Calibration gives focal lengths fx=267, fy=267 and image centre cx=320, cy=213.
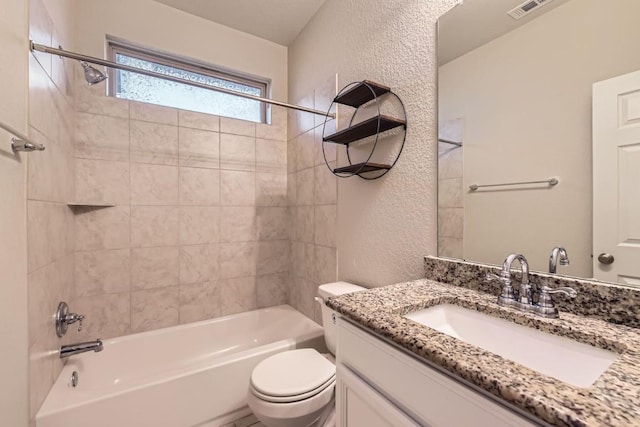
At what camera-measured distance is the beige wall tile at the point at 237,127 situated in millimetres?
2109

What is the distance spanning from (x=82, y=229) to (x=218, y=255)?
0.85 m

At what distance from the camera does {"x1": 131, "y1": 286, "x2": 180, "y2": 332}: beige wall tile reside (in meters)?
1.85

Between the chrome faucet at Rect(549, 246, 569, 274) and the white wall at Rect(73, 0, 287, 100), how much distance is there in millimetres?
2252

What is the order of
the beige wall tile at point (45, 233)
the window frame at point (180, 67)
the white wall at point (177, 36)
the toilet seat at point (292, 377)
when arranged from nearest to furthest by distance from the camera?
1. the beige wall tile at point (45, 233)
2. the toilet seat at point (292, 377)
3. the white wall at point (177, 36)
4. the window frame at point (180, 67)

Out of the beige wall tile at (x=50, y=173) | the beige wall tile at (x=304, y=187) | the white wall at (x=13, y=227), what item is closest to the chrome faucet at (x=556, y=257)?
the beige wall tile at (x=304, y=187)

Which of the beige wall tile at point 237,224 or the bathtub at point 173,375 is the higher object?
the beige wall tile at point 237,224

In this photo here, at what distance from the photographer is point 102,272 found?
68.9 inches

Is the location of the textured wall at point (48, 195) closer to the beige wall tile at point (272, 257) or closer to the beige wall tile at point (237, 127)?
the beige wall tile at point (237, 127)

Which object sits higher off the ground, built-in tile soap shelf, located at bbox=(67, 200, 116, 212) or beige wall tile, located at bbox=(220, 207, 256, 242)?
built-in tile soap shelf, located at bbox=(67, 200, 116, 212)

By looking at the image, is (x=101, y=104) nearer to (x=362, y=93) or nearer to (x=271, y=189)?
(x=271, y=189)

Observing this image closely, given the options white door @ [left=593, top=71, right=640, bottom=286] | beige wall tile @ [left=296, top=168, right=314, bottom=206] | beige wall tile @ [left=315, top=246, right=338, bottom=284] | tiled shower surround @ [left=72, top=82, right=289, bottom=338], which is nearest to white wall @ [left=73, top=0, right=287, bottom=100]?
tiled shower surround @ [left=72, top=82, right=289, bottom=338]

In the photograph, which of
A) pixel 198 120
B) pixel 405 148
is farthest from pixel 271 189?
pixel 405 148

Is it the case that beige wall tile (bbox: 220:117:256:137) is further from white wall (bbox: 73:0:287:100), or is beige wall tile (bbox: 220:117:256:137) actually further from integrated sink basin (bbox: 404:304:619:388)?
integrated sink basin (bbox: 404:304:619:388)

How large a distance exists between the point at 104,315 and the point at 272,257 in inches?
47.1
